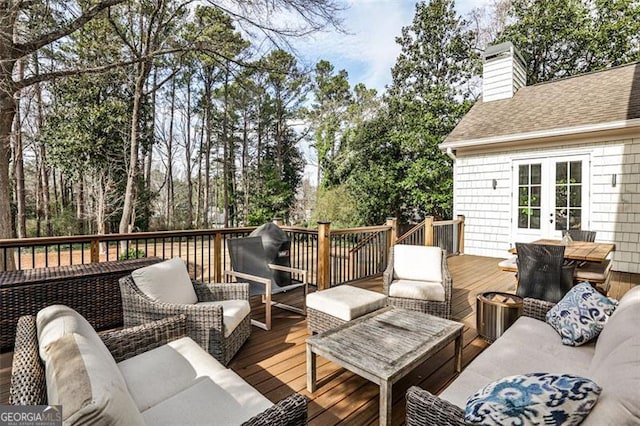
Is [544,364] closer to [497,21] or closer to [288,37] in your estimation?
[288,37]

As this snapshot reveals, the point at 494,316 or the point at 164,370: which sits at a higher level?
the point at 164,370

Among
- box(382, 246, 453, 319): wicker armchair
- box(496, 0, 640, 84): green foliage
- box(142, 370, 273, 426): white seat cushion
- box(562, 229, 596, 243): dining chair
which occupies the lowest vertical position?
box(382, 246, 453, 319): wicker armchair

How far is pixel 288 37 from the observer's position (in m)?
6.17

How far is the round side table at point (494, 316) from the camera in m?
2.85

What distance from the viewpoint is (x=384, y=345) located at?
2086 millimetres

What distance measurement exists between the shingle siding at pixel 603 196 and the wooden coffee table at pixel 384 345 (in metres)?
5.57

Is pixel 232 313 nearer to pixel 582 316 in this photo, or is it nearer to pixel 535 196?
pixel 582 316

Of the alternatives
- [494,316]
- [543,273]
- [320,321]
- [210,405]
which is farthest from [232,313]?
[543,273]

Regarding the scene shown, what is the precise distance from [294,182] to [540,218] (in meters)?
12.7

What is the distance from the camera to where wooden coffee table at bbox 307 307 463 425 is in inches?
70.7

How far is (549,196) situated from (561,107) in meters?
2.11

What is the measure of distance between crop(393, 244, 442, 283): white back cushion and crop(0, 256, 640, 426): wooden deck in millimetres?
629

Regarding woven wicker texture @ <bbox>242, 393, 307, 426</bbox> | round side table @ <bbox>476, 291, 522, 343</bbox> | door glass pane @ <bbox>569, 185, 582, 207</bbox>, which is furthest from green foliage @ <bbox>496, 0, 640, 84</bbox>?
woven wicker texture @ <bbox>242, 393, 307, 426</bbox>

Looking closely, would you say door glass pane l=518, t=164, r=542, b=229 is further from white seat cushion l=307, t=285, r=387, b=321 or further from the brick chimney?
white seat cushion l=307, t=285, r=387, b=321
